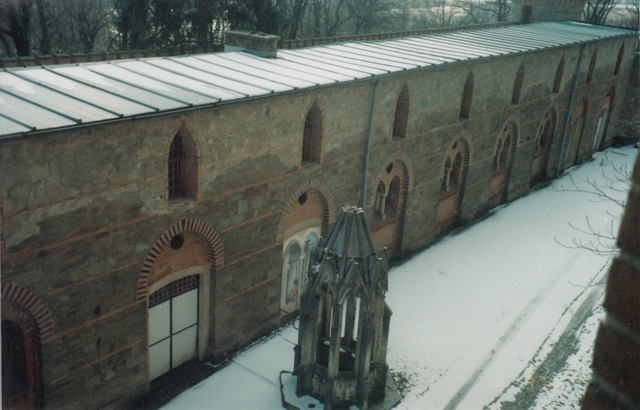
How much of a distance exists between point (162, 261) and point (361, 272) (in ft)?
12.0

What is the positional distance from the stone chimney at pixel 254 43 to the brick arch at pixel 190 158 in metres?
4.80

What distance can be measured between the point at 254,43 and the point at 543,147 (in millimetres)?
14346

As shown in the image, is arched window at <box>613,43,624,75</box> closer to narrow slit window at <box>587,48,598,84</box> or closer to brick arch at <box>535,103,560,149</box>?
narrow slit window at <box>587,48,598,84</box>

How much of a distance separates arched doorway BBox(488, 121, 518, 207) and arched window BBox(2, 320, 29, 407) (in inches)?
634

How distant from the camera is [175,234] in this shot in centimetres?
1059

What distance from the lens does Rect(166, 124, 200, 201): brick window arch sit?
1038 centimetres

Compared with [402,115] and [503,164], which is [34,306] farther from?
[503,164]

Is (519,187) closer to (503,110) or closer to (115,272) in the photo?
(503,110)

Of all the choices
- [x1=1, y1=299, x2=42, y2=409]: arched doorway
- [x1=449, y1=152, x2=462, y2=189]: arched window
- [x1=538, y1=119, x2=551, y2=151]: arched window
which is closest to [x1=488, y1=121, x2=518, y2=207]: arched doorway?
[x1=449, y1=152, x2=462, y2=189]: arched window

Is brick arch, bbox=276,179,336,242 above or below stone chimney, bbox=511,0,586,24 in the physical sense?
below

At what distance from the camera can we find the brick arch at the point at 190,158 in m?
10.1

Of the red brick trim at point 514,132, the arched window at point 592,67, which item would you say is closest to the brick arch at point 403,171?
the red brick trim at point 514,132

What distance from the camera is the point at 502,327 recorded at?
14.0 m

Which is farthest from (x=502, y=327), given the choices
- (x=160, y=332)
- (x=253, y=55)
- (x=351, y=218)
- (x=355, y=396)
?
(x=253, y=55)
